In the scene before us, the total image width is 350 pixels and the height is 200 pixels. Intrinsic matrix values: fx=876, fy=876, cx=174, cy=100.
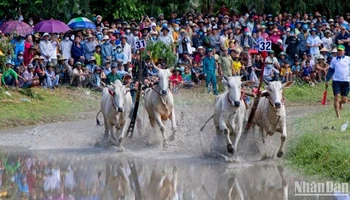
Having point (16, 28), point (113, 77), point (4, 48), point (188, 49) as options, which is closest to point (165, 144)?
point (113, 77)

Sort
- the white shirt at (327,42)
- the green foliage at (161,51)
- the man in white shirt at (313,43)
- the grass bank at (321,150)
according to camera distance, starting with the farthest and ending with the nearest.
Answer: the white shirt at (327,42) < the man in white shirt at (313,43) < the green foliage at (161,51) < the grass bank at (321,150)

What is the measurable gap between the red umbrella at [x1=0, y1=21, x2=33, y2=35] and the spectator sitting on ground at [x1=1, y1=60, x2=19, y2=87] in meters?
1.42

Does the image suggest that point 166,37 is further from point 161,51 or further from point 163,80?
point 163,80

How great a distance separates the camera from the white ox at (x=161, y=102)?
62.0 feet

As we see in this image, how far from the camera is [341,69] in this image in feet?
66.8

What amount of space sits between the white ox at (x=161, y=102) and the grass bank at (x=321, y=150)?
2.77m

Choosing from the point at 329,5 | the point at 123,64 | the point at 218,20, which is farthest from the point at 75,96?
the point at 329,5

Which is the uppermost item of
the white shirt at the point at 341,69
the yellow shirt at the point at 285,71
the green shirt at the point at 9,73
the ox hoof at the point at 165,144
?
the white shirt at the point at 341,69

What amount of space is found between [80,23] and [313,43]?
8.16 meters

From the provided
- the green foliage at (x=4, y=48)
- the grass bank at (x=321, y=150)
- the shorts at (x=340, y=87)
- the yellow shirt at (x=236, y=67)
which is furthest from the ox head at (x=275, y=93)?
the green foliage at (x=4, y=48)

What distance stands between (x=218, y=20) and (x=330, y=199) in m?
18.0

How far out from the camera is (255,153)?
1748 cm

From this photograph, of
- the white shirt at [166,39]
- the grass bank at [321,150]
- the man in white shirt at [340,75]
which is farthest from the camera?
the white shirt at [166,39]

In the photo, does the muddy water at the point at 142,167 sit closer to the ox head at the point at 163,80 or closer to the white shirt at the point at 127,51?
the ox head at the point at 163,80
